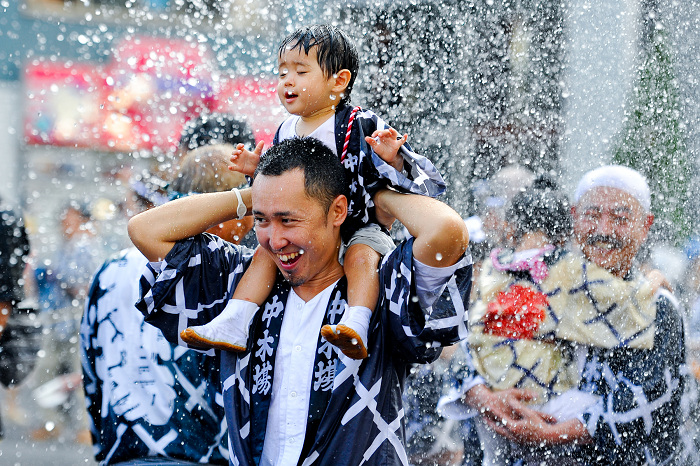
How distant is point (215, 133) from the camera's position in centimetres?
291

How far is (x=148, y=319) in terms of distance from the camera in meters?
1.96

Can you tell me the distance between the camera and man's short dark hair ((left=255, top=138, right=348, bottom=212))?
→ 180 cm

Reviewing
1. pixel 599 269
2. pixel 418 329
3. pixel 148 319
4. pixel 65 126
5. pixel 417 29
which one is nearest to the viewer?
pixel 418 329

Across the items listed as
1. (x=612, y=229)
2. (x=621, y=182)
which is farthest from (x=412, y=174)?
(x=621, y=182)

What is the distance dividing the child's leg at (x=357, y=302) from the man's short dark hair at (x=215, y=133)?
1.16 meters

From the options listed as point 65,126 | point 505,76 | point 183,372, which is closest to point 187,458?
point 183,372

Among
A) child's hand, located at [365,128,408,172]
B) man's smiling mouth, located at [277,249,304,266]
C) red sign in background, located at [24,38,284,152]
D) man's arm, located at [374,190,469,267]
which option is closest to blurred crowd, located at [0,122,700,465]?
man's smiling mouth, located at [277,249,304,266]

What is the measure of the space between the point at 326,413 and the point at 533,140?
3.29 m

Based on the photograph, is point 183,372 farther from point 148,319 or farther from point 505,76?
point 505,76

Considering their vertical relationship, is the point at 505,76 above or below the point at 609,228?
above

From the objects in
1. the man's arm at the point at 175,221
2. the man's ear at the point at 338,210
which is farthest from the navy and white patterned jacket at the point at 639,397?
the man's arm at the point at 175,221

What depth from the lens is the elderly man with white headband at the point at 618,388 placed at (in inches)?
109

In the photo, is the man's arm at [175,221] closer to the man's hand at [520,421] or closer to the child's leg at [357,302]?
the child's leg at [357,302]

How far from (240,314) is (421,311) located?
1.47 feet
